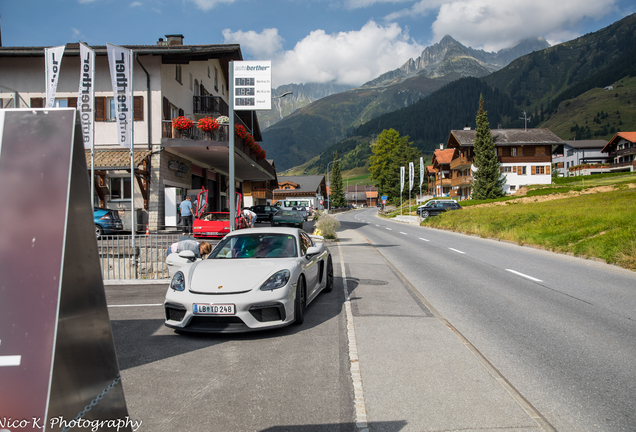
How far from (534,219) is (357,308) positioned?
17.6 m

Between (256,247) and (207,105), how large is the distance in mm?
21916

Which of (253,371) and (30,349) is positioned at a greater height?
(30,349)

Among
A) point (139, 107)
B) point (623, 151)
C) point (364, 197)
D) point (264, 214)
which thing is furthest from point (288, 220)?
point (364, 197)

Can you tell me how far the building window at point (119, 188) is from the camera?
2083cm

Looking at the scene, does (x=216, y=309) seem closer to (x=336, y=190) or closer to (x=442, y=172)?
(x=442, y=172)

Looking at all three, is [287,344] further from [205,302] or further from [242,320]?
[205,302]

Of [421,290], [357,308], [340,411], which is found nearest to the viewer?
[340,411]

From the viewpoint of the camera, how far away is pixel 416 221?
139ft

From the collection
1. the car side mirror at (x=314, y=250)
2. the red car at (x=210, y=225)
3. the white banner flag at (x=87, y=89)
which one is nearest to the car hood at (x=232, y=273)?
the car side mirror at (x=314, y=250)

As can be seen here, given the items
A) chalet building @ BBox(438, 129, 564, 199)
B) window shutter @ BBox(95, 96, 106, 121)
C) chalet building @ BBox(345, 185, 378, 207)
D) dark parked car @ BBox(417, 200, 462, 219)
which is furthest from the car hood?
chalet building @ BBox(345, 185, 378, 207)

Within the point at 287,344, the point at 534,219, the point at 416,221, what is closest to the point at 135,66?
the point at 287,344

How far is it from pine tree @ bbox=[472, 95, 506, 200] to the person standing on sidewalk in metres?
45.9

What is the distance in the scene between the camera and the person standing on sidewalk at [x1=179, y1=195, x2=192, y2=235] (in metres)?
19.3

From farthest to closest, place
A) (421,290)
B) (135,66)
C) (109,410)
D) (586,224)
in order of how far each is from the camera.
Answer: (135,66) < (586,224) < (421,290) < (109,410)
